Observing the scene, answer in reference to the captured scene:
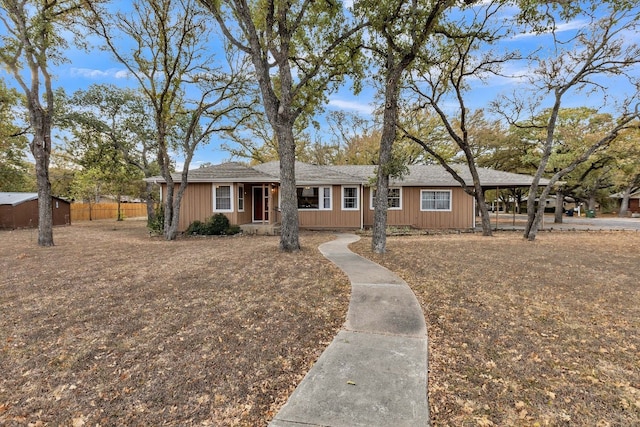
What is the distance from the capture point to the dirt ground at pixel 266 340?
2430 millimetres

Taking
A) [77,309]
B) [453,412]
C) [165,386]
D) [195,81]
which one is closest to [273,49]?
[195,81]

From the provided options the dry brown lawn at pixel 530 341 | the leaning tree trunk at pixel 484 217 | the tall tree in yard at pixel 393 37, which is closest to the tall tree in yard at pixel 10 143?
the tall tree in yard at pixel 393 37

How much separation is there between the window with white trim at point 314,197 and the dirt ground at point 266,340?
8.90 m

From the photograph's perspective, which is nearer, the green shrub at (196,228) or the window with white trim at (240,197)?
the green shrub at (196,228)

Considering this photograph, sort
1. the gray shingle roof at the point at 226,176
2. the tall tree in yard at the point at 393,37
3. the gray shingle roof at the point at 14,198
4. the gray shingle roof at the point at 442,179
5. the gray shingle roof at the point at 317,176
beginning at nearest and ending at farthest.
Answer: the tall tree in yard at the point at 393,37
the gray shingle roof at the point at 226,176
the gray shingle roof at the point at 317,176
the gray shingle roof at the point at 442,179
the gray shingle roof at the point at 14,198

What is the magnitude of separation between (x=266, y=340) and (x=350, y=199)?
12764mm

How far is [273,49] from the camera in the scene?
8727 mm

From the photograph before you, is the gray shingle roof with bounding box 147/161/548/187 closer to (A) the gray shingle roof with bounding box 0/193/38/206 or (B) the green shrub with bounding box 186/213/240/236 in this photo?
(B) the green shrub with bounding box 186/213/240/236

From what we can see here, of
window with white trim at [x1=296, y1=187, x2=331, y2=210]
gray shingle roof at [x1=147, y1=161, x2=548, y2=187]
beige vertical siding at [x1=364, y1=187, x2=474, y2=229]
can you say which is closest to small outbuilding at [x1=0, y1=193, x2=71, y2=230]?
gray shingle roof at [x1=147, y1=161, x2=548, y2=187]

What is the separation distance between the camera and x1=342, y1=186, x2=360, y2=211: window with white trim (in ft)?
51.9

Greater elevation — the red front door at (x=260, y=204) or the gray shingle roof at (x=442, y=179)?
the gray shingle roof at (x=442, y=179)

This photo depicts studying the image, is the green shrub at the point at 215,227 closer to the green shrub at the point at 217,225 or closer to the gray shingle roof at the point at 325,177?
the green shrub at the point at 217,225

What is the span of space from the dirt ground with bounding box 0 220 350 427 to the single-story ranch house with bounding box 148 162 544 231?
7.82 metres

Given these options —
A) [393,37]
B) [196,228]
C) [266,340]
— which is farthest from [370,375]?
[196,228]
